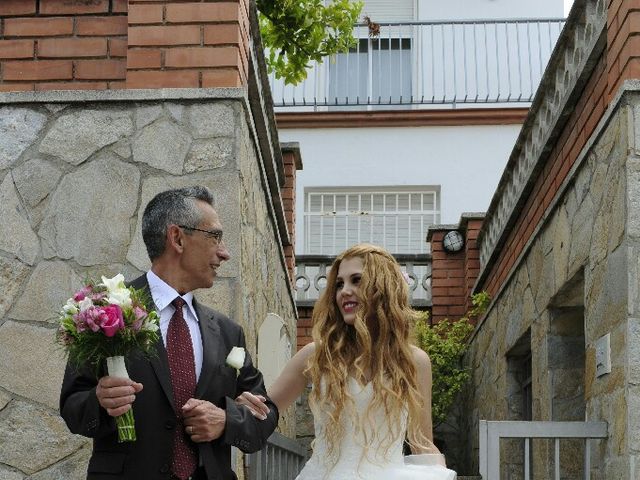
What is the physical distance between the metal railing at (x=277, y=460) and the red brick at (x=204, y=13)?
2.15 metres

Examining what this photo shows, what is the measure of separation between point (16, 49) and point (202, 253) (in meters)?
2.56

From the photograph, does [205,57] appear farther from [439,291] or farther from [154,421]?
[439,291]

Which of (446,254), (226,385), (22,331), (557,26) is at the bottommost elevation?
(226,385)

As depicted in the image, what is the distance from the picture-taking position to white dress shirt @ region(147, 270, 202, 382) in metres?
4.52

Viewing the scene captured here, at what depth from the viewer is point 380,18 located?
19984mm

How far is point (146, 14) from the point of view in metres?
6.52

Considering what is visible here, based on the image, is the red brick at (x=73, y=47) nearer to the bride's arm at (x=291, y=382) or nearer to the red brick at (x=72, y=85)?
the red brick at (x=72, y=85)

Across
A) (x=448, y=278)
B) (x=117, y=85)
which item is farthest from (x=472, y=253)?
(x=117, y=85)

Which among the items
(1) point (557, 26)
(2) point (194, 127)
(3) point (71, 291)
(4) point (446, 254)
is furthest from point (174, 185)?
(1) point (557, 26)

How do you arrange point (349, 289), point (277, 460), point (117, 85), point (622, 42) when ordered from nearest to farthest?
point (349, 289)
point (622, 42)
point (117, 85)
point (277, 460)

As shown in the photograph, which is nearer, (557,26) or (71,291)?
(71,291)

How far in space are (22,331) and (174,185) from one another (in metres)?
1.03

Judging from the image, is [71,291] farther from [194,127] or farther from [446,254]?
[446,254]

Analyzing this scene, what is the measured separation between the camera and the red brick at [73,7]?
6.71 m
